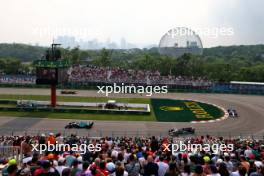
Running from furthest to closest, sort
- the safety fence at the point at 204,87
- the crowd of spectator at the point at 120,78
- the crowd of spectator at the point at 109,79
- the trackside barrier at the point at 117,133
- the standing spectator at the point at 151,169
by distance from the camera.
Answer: the crowd of spectator at the point at 120,78 → the crowd of spectator at the point at 109,79 → the safety fence at the point at 204,87 → the trackside barrier at the point at 117,133 → the standing spectator at the point at 151,169

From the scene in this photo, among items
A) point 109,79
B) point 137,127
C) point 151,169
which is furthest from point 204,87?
point 151,169

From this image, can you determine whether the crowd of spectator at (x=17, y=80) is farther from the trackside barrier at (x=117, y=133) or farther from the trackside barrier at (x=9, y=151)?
the trackside barrier at (x=9, y=151)

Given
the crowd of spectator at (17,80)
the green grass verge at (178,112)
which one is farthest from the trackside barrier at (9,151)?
the crowd of spectator at (17,80)

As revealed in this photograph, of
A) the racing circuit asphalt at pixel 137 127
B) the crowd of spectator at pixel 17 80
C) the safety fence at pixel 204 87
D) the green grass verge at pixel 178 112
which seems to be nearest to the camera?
the racing circuit asphalt at pixel 137 127

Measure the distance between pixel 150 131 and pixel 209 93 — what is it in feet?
132

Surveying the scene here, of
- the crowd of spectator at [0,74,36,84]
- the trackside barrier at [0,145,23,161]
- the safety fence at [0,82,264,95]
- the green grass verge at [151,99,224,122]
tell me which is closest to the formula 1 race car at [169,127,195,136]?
the green grass verge at [151,99,224,122]

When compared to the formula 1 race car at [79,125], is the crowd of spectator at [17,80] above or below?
above

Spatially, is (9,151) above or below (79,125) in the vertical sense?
above

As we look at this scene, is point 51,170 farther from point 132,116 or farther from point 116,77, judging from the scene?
point 116,77

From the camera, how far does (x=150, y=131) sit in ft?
129

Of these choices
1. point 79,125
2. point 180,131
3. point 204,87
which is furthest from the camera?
point 204,87

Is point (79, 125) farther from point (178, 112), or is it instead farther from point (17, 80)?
point (17, 80)

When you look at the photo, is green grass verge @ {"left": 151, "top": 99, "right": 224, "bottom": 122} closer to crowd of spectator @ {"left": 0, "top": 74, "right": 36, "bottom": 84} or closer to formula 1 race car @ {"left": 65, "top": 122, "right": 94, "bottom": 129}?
formula 1 race car @ {"left": 65, "top": 122, "right": 94, "bottom": 129}

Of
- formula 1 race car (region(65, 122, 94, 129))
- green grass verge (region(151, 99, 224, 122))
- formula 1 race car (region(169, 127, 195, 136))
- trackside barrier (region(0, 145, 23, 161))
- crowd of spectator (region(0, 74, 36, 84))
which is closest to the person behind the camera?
trackside barrier (region(0, 145, 23, 161))
